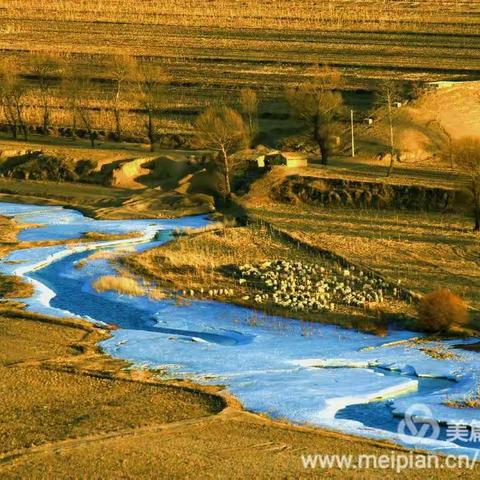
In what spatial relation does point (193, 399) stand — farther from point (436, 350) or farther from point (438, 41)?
point (438, 41)

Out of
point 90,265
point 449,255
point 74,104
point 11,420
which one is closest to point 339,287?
point 449,255

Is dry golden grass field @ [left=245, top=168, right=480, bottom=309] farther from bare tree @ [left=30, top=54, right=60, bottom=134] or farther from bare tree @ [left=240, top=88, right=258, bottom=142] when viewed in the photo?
bare tree @ [left=30, top=54, right=60, bottom=134]

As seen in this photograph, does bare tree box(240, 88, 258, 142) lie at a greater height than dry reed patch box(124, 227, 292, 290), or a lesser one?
greater

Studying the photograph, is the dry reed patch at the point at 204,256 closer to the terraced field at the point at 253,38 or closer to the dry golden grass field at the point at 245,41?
the dry golden grass field at the point at 245,41

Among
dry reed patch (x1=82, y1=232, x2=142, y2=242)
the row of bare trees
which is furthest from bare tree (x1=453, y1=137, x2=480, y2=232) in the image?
the row of bare trees

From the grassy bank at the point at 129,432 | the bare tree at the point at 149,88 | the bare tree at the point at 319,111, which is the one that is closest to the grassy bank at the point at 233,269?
the grassy bank at the point at 129,432
